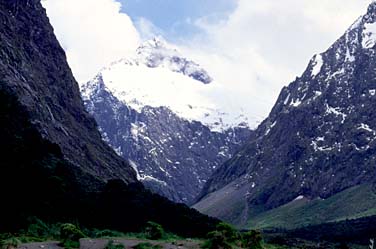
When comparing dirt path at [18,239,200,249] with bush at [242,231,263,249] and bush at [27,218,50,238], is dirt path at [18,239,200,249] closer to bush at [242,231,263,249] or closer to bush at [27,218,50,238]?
bush at [242,231,263,249]

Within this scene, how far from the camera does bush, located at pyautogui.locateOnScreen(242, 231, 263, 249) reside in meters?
62.2

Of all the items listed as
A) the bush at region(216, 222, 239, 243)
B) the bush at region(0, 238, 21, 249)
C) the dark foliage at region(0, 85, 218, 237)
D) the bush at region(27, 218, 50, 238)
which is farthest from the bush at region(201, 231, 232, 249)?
the dark foliage at region(0, 85, 218, 237)

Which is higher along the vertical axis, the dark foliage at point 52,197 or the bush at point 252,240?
the dark foliage at point 52,197

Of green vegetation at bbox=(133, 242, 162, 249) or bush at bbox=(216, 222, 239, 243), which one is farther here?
bush at bbox=(216, 222, 239, 243)

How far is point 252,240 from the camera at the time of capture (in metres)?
62.9

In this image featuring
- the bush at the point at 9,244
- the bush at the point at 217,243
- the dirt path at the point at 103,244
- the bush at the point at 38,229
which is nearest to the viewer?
the bush at the point at 9,244

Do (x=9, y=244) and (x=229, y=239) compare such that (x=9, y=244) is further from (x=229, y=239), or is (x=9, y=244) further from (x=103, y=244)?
(x=229, y=239)

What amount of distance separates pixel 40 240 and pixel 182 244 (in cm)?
1216

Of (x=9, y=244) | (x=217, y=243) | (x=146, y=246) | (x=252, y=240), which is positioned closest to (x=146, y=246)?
(x=146, y=246)

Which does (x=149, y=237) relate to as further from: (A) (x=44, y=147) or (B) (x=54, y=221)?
(A) (x=44, y=147)

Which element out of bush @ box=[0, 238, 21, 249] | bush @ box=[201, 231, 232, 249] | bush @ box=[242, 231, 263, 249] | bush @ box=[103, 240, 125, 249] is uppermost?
bush @ box=[242, 231, 263, 249]

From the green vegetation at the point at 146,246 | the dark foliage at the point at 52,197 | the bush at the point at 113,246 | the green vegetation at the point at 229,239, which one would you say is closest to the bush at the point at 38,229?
the dark foliage at the point at 52,197

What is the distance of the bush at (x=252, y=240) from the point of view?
204 feet

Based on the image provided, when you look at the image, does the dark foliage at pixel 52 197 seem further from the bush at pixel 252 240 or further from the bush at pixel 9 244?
the bush at pixel 252 240
